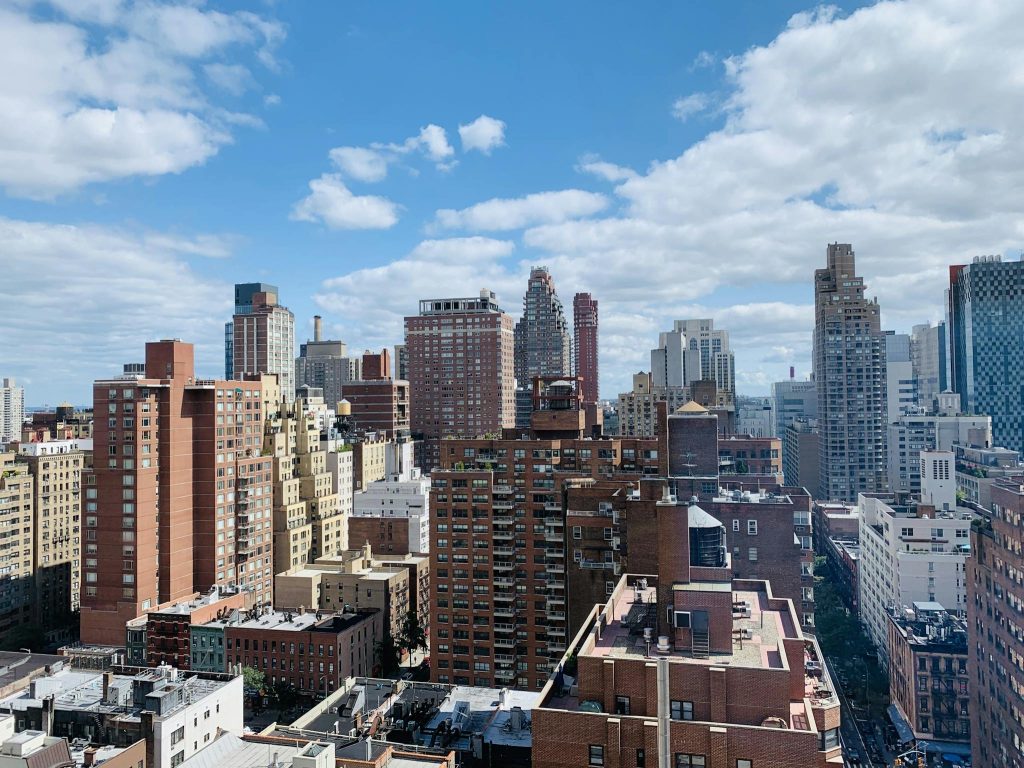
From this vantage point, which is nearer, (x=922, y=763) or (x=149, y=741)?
(x=149, y=741)

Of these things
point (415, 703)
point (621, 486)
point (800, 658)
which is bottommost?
point (415, 703)

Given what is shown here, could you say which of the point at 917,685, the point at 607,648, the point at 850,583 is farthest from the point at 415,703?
the point at 850,583

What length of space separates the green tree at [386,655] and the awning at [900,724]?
66.9 metres

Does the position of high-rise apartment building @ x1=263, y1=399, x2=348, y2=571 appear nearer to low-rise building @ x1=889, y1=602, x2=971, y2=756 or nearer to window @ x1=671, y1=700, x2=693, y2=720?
low-rise building @ x1=889, y1=602, x2=971, y2=756

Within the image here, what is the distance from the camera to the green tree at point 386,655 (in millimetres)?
102438

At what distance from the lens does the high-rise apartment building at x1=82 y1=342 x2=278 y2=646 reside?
103 m

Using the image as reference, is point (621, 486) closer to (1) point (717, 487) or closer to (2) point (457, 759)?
(1) point (717, 487)

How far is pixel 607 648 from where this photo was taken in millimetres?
39438

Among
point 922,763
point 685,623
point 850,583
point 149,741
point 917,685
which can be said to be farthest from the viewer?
point 850,583

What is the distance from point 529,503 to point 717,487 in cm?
2335

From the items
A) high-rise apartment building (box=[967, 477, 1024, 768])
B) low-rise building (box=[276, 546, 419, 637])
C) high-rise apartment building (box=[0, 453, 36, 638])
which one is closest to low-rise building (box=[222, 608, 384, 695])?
low-rise building (box=[276, 546, 419, 637])

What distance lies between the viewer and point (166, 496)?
10725 cm

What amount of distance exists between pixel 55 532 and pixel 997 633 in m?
147

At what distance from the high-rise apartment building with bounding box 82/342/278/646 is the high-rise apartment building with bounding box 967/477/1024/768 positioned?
3957 inches
